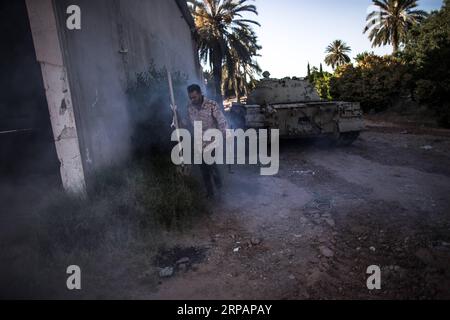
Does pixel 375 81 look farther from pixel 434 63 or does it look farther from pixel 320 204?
pixel 320 204

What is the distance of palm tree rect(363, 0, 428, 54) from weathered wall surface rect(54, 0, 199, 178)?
2151 centimetres

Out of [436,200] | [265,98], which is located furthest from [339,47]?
[436,200]

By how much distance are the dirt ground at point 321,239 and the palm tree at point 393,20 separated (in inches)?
840

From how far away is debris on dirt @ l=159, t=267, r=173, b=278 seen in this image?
284 centimetres

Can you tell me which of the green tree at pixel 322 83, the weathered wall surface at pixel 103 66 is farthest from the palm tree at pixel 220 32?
the weathered wall surface at pixel 103 66

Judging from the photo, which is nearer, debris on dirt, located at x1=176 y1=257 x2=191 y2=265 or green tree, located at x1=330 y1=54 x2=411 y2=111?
debris on dirt, located at x1=176 y1=257 x2=191 y2=265

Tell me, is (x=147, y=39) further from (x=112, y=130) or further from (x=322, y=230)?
(x=322, y=230)

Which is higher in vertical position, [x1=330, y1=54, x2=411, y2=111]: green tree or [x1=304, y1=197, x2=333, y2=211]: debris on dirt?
[x1=330, y1=54, x2=411, y2=111]: green tree

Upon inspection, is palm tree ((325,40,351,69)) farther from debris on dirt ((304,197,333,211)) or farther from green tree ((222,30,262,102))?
debris on dirt ((304,197,333,211))

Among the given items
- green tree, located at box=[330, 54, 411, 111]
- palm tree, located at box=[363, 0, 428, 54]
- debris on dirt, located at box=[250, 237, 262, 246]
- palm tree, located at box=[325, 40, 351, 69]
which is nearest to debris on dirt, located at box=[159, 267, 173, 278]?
debris on dirt, located at box=[250, 237, 262, 246]

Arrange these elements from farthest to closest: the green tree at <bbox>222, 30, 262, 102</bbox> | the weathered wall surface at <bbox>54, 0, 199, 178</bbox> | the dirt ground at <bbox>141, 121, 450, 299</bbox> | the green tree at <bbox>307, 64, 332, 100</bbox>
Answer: the green tree at <bbox>307, 64, 332, 100</bbox> < the green tree at <bbox>222, 30, 262, 102</bbox> < the weathered wall surface at <bbox>54, 0, 199, 178</bbox> < the dirt ground at <bbox>141, 121, 450, 299</bbox>

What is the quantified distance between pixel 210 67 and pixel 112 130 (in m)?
14.2

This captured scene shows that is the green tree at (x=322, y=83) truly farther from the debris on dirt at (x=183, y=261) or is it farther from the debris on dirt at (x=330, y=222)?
the debris on dirt at (x=183, y=261)

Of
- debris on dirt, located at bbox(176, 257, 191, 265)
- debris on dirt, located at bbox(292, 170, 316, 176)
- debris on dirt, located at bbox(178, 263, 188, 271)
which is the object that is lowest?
debris on dirt, located at bbox(292, 170, 316, 176)
